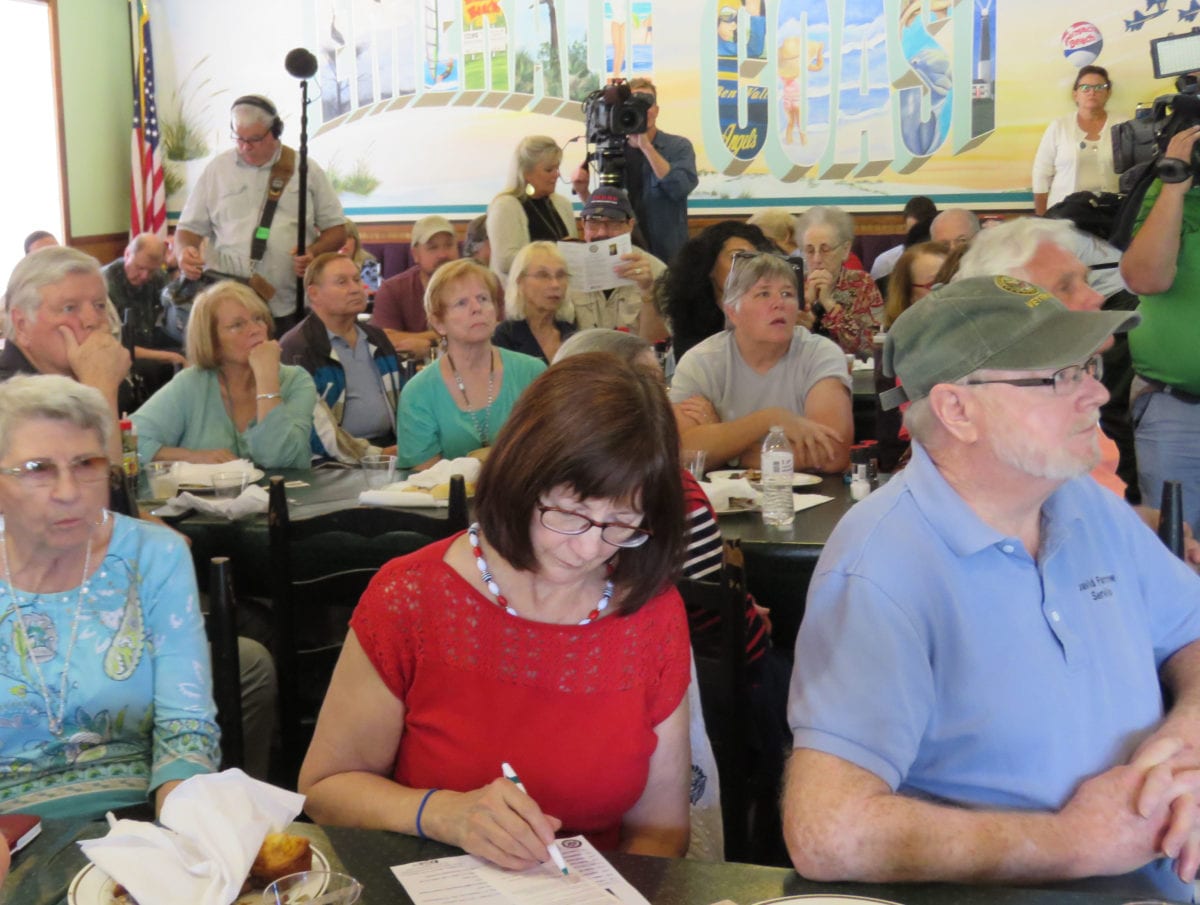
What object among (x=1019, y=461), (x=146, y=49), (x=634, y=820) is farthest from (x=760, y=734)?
(x=146, y=49)

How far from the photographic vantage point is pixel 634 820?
5.50 feet

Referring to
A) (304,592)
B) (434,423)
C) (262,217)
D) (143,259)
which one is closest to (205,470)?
(434,423)

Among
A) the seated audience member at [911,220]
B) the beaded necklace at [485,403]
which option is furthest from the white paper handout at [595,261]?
the seated audience member at [911,220]

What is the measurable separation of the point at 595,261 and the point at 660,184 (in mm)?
1663

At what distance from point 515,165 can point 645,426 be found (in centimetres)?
487

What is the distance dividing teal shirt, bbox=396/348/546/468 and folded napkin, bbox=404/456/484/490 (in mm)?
375

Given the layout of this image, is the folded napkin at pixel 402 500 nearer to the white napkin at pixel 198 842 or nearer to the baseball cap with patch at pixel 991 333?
the baseball cap with patch at pixel 991 333

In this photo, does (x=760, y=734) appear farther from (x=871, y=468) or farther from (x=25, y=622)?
(x=25, y=622)

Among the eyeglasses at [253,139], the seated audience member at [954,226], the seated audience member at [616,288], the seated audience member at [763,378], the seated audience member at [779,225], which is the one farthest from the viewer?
the seated audience member at [779,225]

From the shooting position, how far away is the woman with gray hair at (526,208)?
6031 mm

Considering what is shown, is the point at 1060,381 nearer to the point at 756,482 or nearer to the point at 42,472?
the point at 42,472

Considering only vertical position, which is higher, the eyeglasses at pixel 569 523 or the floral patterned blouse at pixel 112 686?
the eyeglasses at pixel 569 523

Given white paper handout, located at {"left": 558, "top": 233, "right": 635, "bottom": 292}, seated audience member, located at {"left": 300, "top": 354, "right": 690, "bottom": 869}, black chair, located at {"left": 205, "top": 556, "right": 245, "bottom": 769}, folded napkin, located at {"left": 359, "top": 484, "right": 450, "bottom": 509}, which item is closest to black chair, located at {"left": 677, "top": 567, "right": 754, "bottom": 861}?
seated audience member, located at {"left": 300, "top": 354, "right": 690, "bottom": 869}

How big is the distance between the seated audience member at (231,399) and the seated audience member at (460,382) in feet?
1.08
